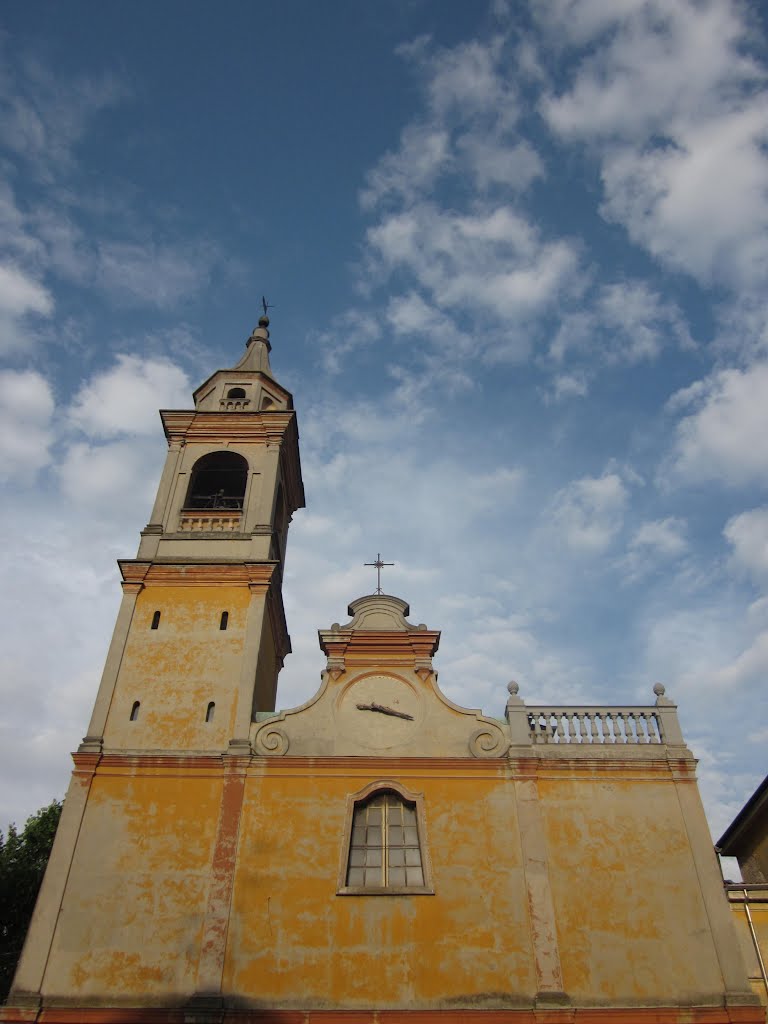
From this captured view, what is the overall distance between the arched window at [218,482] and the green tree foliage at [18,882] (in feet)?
33.0

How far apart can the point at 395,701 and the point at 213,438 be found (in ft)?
28.5

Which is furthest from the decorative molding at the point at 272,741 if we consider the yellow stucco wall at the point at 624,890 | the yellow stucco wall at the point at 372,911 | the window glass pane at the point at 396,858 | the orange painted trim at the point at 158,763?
the yellow stucco wall at the point at 624,890

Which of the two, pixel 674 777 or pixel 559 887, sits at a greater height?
pixel 674 777

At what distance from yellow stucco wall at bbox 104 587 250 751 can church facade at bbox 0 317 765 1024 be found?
48mm

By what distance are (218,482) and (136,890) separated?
425 inches

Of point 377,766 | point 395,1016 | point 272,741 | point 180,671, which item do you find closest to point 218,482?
point 180,671

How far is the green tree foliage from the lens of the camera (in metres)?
21.4

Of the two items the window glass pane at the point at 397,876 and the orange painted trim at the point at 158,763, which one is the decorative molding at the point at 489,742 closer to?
the window glass pane at the point at 397,876

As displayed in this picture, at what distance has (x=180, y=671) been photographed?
16516 millimetres

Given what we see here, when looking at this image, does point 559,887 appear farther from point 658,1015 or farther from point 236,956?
point 236,956

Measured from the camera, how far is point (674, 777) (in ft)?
49.5

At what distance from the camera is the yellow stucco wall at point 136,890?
1291 centimetres

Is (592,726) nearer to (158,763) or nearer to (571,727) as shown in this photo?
(571,727)

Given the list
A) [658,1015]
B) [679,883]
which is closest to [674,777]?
[679,883]
